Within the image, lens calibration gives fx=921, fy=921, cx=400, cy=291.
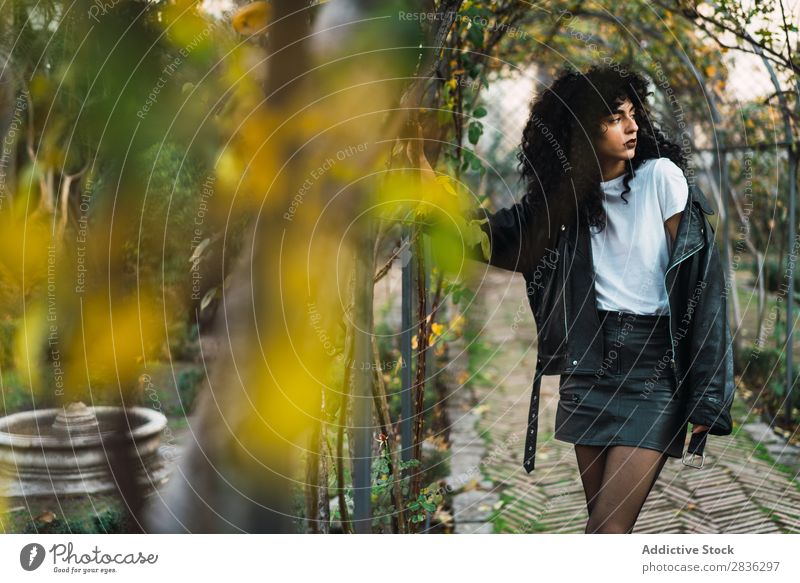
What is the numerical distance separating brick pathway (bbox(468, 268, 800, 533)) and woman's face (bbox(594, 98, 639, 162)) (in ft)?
4.45

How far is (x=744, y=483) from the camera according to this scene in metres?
3.23

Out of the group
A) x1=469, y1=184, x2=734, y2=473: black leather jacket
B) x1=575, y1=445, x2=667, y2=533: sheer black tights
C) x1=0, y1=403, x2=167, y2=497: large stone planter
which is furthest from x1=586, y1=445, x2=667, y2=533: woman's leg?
x1=0, y1=403, x2=167, y2=497: large stone planter

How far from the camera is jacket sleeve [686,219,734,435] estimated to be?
69.2 inches

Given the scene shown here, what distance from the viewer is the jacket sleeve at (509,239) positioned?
1975mm

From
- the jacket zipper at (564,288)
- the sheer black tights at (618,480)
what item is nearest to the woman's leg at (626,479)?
the sheer black tights at (618,480)

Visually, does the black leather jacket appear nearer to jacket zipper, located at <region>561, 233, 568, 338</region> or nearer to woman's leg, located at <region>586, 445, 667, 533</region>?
jacket zipper, located at <region>561, 233, 568, 338</region>

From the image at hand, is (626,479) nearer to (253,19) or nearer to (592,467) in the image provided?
(592,467)

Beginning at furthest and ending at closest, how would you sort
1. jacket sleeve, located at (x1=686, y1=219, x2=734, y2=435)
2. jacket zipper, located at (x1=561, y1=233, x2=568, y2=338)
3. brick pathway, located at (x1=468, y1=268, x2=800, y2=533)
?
1. brick pathway, located at (x1=468, y1=268, x2=800, y2=533)
2. jacket zipper, located at (x1=561, y1=233, x2=568, y2=338)
3. jacket sleeve, located at (x1=686, y1=219, x2=734, y2=435)

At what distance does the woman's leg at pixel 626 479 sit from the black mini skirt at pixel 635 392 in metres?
0.02

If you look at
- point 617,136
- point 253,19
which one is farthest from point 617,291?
point 253,19

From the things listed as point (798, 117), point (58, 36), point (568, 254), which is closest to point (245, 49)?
point (58, 36)

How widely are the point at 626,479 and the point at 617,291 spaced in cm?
37

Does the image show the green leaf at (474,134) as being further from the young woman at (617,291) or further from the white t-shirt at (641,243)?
the white t-shirt at (641,243)
